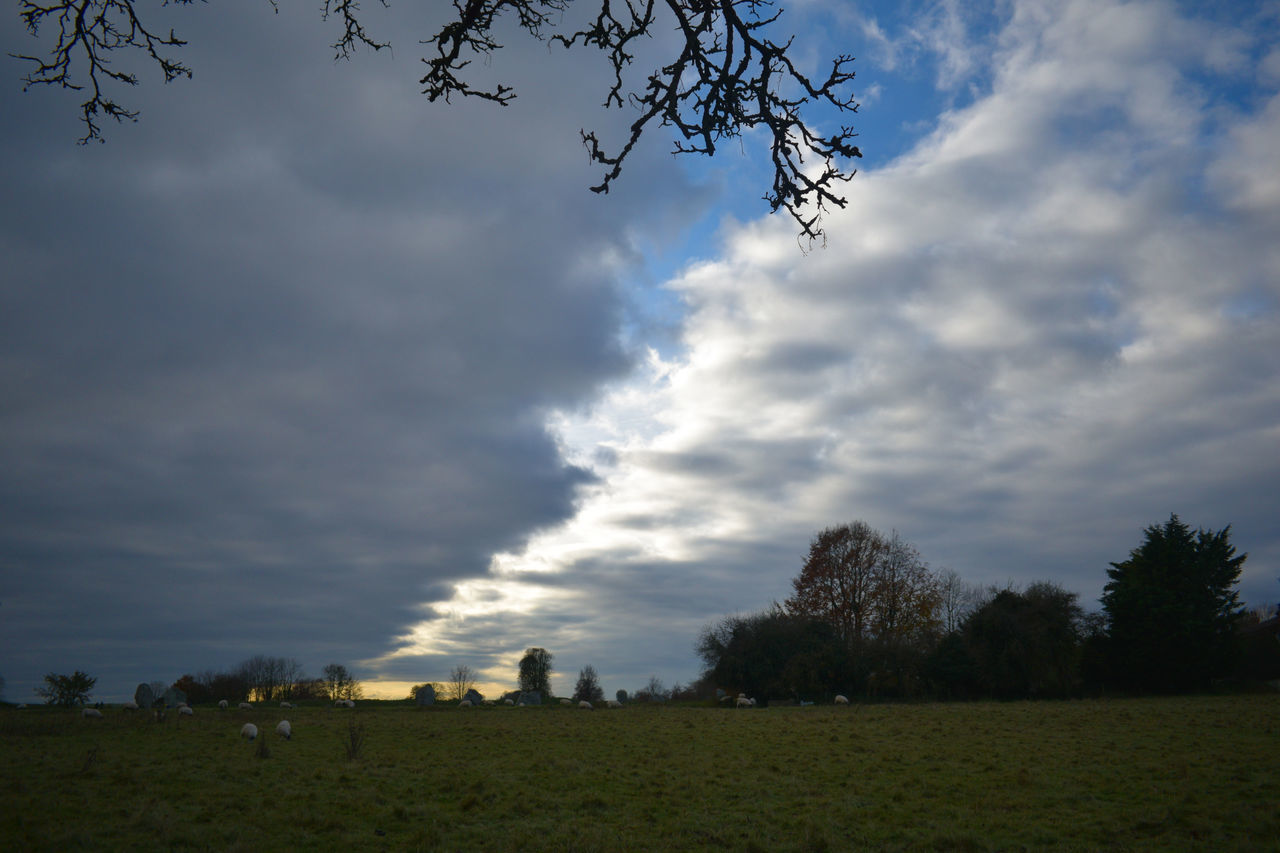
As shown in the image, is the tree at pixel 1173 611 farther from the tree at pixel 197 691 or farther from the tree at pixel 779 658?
the tree at pixel 197 691

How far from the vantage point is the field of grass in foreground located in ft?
30.8

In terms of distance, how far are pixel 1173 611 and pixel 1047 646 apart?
327 inches

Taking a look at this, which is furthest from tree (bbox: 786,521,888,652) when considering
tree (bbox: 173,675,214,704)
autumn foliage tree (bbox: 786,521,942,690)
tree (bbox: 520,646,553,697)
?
Answer: tree (bbox: 173,675,214,704)

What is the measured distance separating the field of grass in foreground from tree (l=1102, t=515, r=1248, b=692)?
20.6 meters

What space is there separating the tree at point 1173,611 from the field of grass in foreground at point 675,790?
20.6m

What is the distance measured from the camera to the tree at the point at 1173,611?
129ft

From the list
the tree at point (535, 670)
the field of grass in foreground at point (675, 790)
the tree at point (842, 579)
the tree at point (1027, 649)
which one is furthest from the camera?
the tree at point (535, 670)

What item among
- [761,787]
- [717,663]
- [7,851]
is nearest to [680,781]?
[761,787]

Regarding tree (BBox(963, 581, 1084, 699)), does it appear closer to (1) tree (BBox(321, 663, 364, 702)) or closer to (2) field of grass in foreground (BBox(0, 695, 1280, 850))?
(2) field of grass in foreground (BBox(0, 695, 1280, 850))

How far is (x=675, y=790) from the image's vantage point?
12.9 meters

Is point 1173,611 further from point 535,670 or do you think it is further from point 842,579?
point 535,670

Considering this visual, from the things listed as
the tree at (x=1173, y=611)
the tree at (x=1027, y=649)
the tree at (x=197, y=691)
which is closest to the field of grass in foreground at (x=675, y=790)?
the tree at (x=1027, y=649)

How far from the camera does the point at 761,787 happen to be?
1295 cm

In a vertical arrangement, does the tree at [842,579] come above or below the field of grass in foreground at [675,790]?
above
